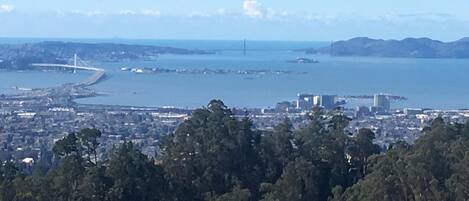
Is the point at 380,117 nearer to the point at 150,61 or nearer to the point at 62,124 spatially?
the point at 62,124

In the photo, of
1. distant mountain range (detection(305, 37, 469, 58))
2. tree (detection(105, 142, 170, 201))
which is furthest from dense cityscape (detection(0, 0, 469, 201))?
distant mountain range (detection(305, 37, 469, 58))

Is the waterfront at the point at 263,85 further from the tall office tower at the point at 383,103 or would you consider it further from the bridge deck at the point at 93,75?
the tall office tower at the point at 383,103

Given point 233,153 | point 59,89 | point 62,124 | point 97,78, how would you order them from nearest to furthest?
point 233,153, point 62,124, point 59,89, point 97,78

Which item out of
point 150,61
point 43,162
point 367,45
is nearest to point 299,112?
point 43,162

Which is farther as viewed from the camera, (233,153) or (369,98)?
(369,98)

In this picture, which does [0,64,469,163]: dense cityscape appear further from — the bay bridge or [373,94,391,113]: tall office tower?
the bay bridge

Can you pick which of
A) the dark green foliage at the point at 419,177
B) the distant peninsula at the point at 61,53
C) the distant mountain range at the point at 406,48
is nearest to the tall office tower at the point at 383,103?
the dark green foliage at the point at 419,177

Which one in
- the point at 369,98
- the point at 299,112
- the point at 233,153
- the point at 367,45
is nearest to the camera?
the point at 233,153
